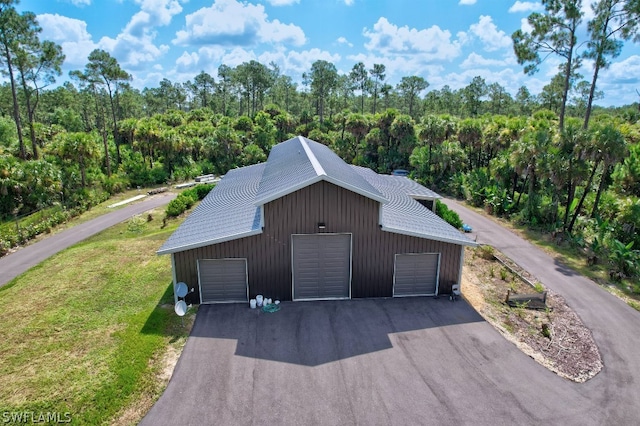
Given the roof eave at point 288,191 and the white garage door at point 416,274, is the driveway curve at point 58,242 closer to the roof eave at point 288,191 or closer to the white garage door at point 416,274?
the roof eave at point 288,191

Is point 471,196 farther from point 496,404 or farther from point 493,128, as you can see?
point 496,404

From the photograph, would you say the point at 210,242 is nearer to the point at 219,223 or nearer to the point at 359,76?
the point at 219,223

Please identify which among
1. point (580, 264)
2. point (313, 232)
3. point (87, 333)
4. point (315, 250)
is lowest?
point (87, 333)

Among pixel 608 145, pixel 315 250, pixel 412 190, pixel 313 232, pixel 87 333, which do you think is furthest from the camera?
pixel 412 190

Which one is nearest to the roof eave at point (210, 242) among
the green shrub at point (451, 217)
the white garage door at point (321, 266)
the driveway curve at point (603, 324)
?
the white garage door at point (321, 266)

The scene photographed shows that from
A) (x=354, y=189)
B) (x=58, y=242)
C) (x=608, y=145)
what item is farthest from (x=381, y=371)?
(x=58, y=242)
